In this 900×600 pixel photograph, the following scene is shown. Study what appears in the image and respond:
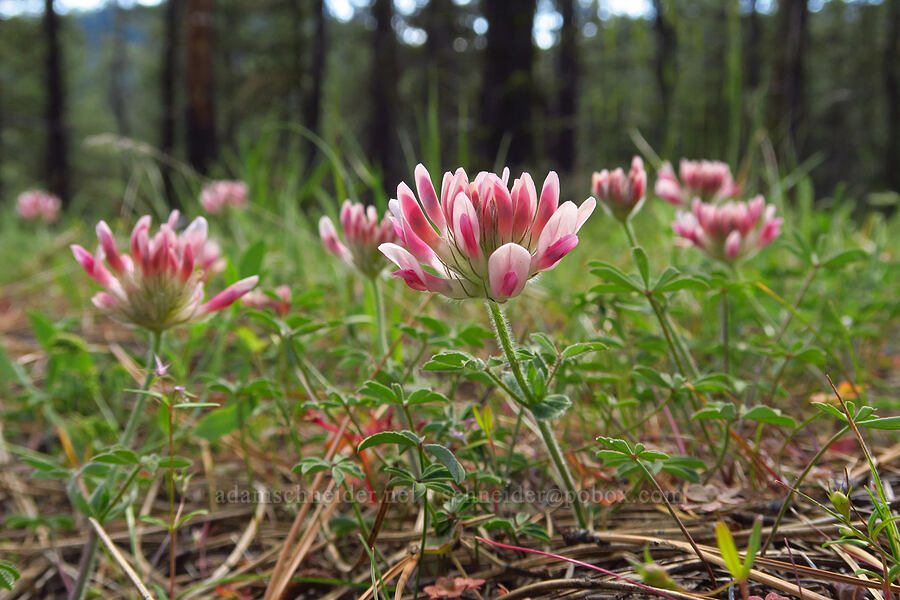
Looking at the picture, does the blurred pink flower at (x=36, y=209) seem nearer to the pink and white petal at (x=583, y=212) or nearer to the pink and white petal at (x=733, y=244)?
the pink and white petal at (x=733, y=244)

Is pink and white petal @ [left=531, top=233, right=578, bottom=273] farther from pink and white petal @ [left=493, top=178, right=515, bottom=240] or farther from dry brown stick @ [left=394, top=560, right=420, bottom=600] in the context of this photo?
dry brown stick @ [left=394, top=560, right=420, bottom=600]

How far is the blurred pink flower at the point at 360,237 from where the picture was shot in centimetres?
146

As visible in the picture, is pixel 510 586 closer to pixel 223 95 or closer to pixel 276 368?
pixel 276 368

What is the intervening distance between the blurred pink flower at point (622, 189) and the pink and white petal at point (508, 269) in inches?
30.6

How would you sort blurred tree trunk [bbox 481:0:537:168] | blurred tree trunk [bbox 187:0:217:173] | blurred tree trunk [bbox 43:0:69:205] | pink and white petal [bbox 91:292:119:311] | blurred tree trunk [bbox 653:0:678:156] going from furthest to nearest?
1. blurred tree trunk [bbox 43:0:69:205]
2. blurred tree trunk [bbox 187:0:217:173]
3. blurred tree trunk [bbox 481:0:537:168]
4. blurred tree trunk [bbox 653:0:678:156]
5. pink and white petal [bbox 91:292:119:311]

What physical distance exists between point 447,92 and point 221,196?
1661 centimetres

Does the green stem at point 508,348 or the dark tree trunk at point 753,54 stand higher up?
the dark tree trunk at point 753,54

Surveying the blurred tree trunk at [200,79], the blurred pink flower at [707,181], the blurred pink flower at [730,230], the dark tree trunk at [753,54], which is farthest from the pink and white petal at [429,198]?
the dark tree trunk at [753,54]

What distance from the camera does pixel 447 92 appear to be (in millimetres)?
19844

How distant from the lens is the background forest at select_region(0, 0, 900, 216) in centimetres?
317

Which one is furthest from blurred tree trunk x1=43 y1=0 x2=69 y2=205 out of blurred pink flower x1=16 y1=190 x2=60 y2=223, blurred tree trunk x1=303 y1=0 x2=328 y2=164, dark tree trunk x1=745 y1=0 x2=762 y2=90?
dark tree trunk x1=745 y1=0 x2=762 y2=90

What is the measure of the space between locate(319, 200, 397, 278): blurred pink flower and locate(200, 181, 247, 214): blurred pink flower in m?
2.91

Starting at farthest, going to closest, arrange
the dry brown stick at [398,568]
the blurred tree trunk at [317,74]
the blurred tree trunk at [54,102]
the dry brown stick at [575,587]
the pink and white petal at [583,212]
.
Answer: the blurred tree trunk at [317,74], the blurred tree trunk at [54,102], the dry brown stick at [398,568], the pink and white petal at [583,212], the dry brown stick at [575,587]

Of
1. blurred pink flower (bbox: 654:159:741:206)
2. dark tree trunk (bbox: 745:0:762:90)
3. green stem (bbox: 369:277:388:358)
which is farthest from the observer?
dark tree trunk (bbox: 745:0:762:90)
